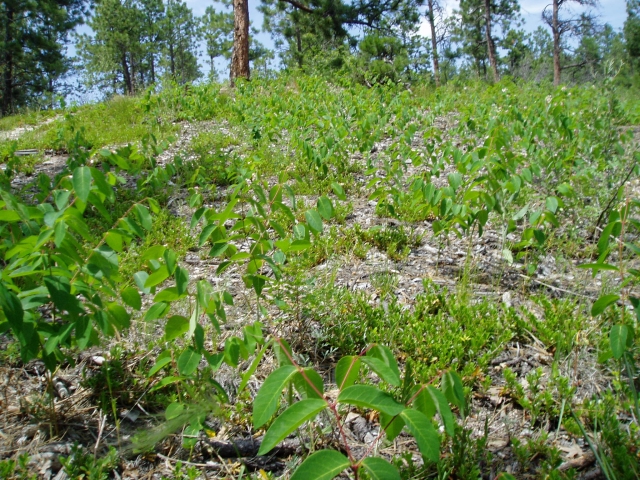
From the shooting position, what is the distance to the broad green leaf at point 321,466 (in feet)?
2.80

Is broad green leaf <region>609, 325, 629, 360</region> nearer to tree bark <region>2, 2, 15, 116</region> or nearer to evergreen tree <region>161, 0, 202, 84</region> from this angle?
tree bark <region>2, 2, 15, 116</region>

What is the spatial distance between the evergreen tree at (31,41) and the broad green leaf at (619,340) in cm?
2504

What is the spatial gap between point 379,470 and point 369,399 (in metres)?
0.14

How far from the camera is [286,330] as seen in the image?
2.35 m

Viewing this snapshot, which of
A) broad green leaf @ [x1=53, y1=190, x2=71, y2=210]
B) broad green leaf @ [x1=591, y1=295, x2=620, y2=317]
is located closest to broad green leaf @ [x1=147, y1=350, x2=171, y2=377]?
broad green leaf @ [x1=53, y1=190, x2=71, y2=210]

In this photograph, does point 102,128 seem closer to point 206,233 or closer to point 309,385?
point 206,233

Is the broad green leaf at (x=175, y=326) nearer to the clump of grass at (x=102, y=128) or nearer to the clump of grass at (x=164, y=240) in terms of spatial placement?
the clump of grass at (x=164, y=240)

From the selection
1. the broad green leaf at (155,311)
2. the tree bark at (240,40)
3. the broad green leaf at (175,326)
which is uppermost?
the tree bark at (240,40)

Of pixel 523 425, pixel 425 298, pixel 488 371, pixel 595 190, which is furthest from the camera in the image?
pixel 595 190

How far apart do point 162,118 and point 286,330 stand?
5.81m

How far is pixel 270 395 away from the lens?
38.8 inches

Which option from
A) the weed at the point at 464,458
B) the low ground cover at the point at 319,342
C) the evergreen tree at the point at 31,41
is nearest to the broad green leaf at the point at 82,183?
the low ground cover at the point at 319,342

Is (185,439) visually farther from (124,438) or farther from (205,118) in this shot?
(205,118)

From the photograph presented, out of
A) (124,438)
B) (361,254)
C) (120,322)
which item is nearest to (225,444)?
(124,438)
